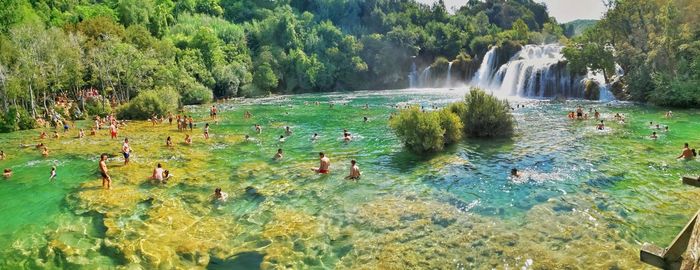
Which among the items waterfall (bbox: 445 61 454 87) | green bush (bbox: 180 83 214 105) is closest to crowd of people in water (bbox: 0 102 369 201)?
green bush (bbox: 180 83 214 105)

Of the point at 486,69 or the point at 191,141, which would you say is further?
the point at 486,69

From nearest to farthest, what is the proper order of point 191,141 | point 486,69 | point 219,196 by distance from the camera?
point 219,196 < point 191,141 < point 486,69

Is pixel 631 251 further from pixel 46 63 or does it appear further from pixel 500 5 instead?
pixel 500 5

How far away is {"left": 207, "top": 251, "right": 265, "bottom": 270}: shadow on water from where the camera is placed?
1158 centimetres

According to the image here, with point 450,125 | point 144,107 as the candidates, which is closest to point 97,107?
point 144,107

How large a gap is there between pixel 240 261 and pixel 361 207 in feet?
17.6

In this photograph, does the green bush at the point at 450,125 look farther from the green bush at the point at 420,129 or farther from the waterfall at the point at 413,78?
the waterfall at the point at 413,78

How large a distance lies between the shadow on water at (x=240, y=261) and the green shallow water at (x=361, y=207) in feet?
0.19

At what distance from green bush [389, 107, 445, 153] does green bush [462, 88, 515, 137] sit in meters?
4.28

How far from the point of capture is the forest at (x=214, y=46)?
145 ft

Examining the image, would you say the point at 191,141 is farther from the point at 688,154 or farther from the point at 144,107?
the point at 688,154

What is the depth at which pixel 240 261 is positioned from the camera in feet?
39.0

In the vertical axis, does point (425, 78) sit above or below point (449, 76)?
below

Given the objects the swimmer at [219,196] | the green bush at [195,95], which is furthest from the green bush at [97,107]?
the swimmer at [219,196]
